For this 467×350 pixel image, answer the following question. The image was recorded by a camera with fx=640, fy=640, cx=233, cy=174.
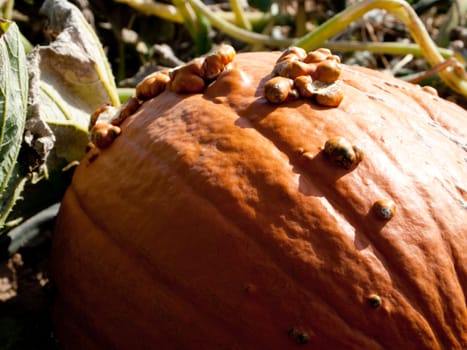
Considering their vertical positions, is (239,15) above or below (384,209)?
below

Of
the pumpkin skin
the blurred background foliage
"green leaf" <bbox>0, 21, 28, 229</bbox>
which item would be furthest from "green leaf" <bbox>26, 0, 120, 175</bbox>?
the blurred background foliage

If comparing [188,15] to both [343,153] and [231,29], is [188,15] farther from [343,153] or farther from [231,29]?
[343,153]

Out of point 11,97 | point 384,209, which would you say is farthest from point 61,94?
point 384,209

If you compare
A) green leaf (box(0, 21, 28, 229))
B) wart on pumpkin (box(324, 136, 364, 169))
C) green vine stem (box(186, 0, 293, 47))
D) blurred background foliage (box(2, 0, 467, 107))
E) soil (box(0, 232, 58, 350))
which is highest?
wart on pumpkin (box(324, 136, 364, 169))

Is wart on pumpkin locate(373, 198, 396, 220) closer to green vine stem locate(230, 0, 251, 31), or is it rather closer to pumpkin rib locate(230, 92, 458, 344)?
pumpkin rib locate(230, 92, 458, 344)

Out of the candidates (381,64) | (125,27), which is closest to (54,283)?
(125,27)

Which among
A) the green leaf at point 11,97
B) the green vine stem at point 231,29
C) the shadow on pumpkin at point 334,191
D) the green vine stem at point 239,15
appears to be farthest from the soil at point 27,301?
the green vine stem at point 239,15
